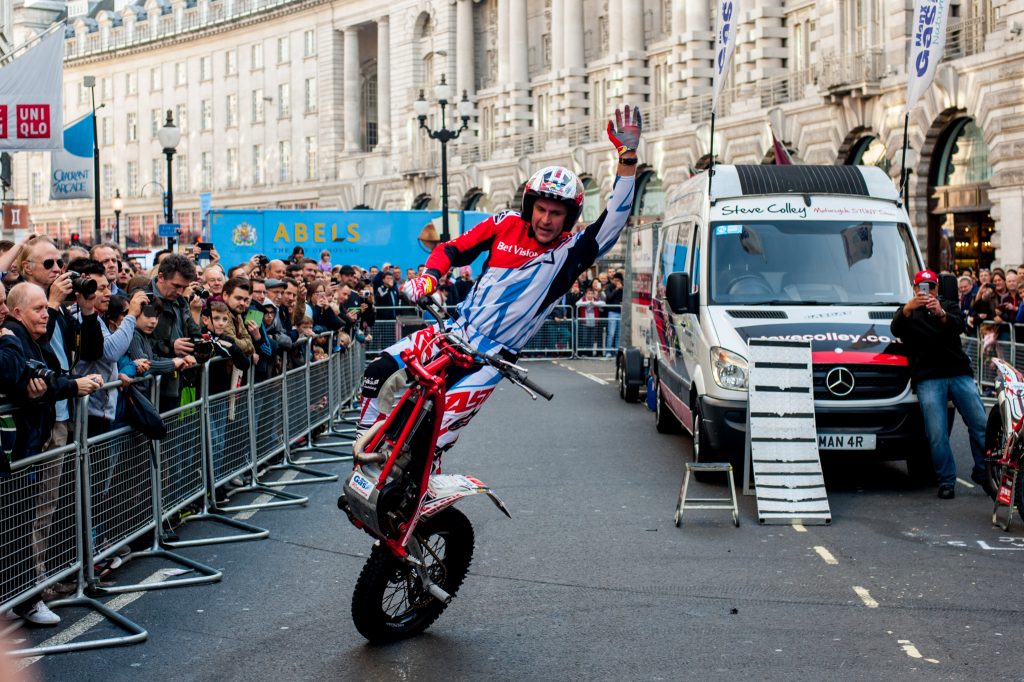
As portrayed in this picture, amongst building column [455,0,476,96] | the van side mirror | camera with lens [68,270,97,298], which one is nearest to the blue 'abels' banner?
building column [455,0,476,96]

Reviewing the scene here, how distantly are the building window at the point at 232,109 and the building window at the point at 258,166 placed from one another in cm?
285

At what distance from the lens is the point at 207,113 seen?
3848 inches

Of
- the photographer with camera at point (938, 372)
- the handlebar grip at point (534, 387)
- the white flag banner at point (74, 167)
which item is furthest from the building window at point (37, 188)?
the handlebar grip at point (534, 387)

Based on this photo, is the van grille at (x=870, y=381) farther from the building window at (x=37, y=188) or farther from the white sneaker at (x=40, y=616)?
the building window at (x=37, y=188)

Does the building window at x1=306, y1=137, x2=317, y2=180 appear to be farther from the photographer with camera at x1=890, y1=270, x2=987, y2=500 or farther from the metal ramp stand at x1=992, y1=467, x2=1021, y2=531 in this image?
the metal ramp stand at x1=992, y1=467, x2=1021, y2=531

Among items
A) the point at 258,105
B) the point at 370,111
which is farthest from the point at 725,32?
the point at 258,105

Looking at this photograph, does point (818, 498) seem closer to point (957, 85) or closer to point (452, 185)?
point (957, 85)

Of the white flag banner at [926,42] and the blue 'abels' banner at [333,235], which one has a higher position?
the white flag banner at [926,42]

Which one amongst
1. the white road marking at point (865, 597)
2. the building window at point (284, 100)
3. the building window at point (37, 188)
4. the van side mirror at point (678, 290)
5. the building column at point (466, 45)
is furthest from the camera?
the building window at point (37, 188)

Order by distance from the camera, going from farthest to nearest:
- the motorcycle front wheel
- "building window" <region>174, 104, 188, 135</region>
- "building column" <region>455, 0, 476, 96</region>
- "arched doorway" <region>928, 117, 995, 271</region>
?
"building window" <region>174, 104, 188, 135</region>
"building column" <region>455, 0, 476, 96</region>
"arched doorway" <region>928, 117, 995, 271</region>
the motorcycle front wheel

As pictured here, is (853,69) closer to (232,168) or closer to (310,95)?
(310,95)

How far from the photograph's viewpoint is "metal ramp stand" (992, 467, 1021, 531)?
10.3 metres

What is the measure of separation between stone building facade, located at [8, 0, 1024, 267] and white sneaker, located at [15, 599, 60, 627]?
29279 millimetres

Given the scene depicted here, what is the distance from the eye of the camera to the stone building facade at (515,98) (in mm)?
37000
